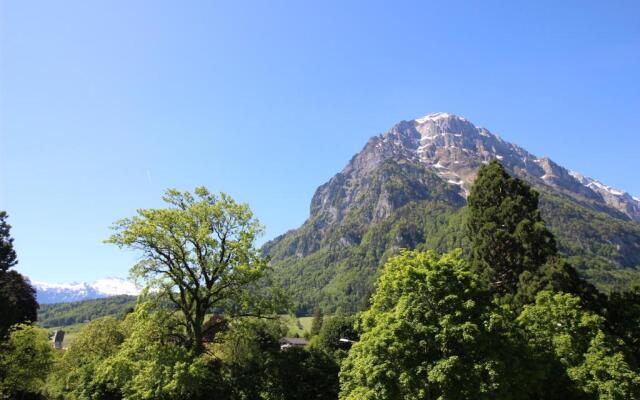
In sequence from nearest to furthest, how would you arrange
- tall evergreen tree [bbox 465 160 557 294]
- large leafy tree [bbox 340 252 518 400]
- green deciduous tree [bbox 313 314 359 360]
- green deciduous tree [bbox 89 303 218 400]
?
large leafy tree [bbox 340 252 518 400] < green deciduous tree [bbox 89 303 218 400] < tall evergreen tree [bbox 465 160 557 294] < green deciduous tree [bbox 313 314 359 360]

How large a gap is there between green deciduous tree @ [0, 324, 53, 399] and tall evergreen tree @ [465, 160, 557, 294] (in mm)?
48464

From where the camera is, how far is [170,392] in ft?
82.8

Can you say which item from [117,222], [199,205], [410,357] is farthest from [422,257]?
[117,222]

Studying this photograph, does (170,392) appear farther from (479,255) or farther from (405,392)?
(479,255)

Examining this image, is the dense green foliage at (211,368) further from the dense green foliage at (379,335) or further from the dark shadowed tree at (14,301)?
the dark shadowed tree at (14,301)

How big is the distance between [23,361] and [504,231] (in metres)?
53.1

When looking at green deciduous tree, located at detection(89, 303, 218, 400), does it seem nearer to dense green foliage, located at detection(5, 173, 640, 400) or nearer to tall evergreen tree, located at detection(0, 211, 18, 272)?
dense green foliage, located at detection(5, 173, 640, 400)

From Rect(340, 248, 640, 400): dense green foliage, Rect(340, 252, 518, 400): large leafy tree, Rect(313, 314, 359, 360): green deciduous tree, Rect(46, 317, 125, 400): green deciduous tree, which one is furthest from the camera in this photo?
Rect(313, 314, 359, 360): green deciduous tree

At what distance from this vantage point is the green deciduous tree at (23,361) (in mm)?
43781

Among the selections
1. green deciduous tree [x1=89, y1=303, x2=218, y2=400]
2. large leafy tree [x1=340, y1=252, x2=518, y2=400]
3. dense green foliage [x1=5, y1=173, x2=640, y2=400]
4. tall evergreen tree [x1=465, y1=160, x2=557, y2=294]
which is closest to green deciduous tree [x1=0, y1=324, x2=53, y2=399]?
dense green foliage [x1=5, y1=173, x2=640, y2=400]

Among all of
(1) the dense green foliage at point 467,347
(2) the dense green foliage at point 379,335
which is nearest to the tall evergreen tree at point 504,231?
(2) the dense green foliage at point 379,335

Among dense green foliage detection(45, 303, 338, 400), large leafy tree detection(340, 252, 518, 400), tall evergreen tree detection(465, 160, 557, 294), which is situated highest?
tall evergreen tree detection(465, 160, 557, 294)

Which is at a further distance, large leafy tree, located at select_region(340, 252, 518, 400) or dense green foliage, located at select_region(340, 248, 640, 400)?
dense green foliage, located at select_region(340, 248, 640, 400)

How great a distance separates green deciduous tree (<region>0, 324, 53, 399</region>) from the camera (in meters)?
43.8
